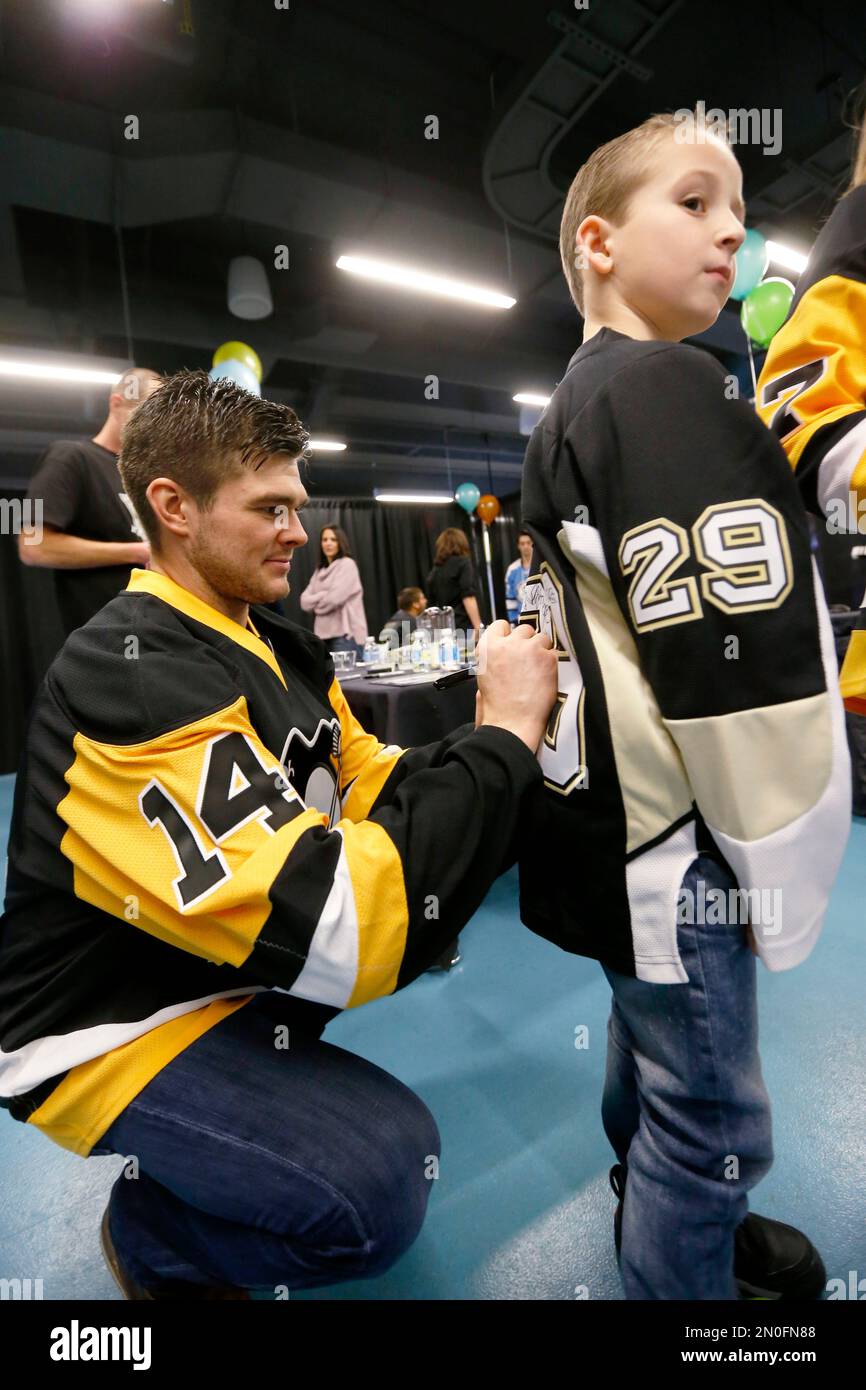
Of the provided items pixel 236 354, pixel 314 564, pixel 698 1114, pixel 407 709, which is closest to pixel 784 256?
pixel 236 354

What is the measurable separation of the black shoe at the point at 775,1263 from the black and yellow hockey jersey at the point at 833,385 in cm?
80

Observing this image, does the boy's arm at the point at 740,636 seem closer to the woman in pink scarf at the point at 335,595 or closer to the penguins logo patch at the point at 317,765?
the penguins logo patch at the point at 317,765

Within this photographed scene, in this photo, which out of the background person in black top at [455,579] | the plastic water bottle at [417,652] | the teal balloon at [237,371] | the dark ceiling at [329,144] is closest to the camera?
the plastic water bottle at [417,652]

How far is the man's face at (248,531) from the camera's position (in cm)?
87

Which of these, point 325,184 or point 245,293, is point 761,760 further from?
point 245,293

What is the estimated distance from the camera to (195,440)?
0.85 metres

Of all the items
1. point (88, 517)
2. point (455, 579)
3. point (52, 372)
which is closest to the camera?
point (88, 517)

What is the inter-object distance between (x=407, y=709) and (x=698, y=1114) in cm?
153

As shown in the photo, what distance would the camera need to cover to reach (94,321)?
17.8 feet

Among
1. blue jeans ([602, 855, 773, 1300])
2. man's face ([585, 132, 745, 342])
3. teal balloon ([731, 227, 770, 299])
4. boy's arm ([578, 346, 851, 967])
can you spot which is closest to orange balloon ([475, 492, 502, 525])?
teal balloon ([731, 227, 770, 299])

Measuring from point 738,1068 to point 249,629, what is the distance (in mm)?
879

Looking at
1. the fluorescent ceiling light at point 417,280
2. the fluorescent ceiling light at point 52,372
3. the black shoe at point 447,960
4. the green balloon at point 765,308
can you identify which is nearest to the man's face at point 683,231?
the black shoe at point 447,960

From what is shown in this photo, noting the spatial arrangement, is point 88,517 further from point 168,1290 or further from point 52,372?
point 52,372

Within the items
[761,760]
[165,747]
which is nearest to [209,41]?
[165,747]
